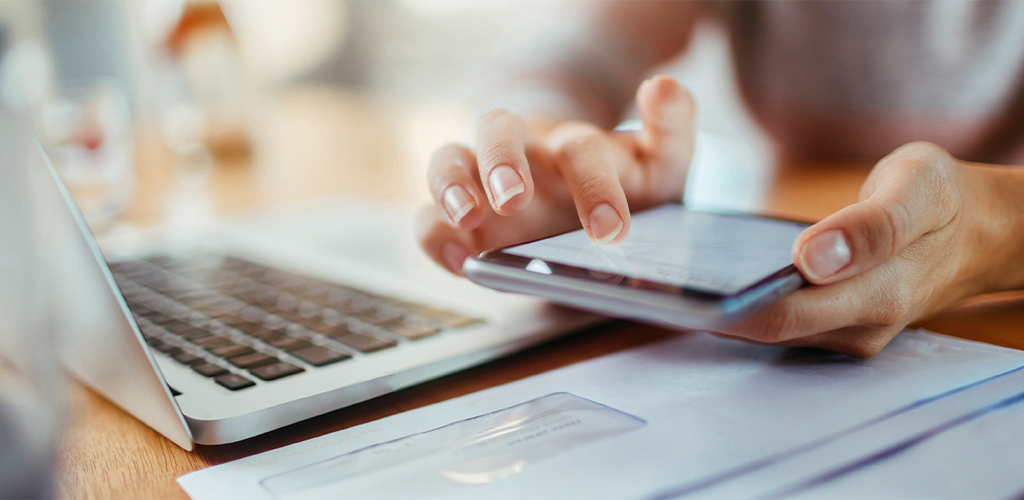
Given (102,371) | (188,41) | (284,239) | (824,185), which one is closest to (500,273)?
(102,371)

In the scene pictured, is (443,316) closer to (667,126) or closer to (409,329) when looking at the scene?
(409,329)

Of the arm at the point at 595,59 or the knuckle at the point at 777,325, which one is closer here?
the knuckle at the point at 777,325

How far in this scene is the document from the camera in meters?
0.21

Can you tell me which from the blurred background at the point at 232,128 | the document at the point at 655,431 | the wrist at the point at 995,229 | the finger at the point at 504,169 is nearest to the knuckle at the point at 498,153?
the finger at the point at 504,169

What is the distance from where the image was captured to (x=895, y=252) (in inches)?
10.9

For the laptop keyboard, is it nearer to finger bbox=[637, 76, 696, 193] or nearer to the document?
the document

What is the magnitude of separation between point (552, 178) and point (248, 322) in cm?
19

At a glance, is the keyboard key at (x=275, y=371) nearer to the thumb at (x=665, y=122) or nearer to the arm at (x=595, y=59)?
the thumb at (x=665, y=122)

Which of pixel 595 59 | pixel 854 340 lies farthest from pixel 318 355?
pixel 595 59

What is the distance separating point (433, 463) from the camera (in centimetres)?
23

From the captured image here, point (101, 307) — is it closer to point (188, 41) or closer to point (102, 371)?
point (102, 371)

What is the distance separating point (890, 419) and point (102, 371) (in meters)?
0.31

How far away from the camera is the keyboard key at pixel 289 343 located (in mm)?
323

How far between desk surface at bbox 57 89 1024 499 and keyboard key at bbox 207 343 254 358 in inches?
1.7
